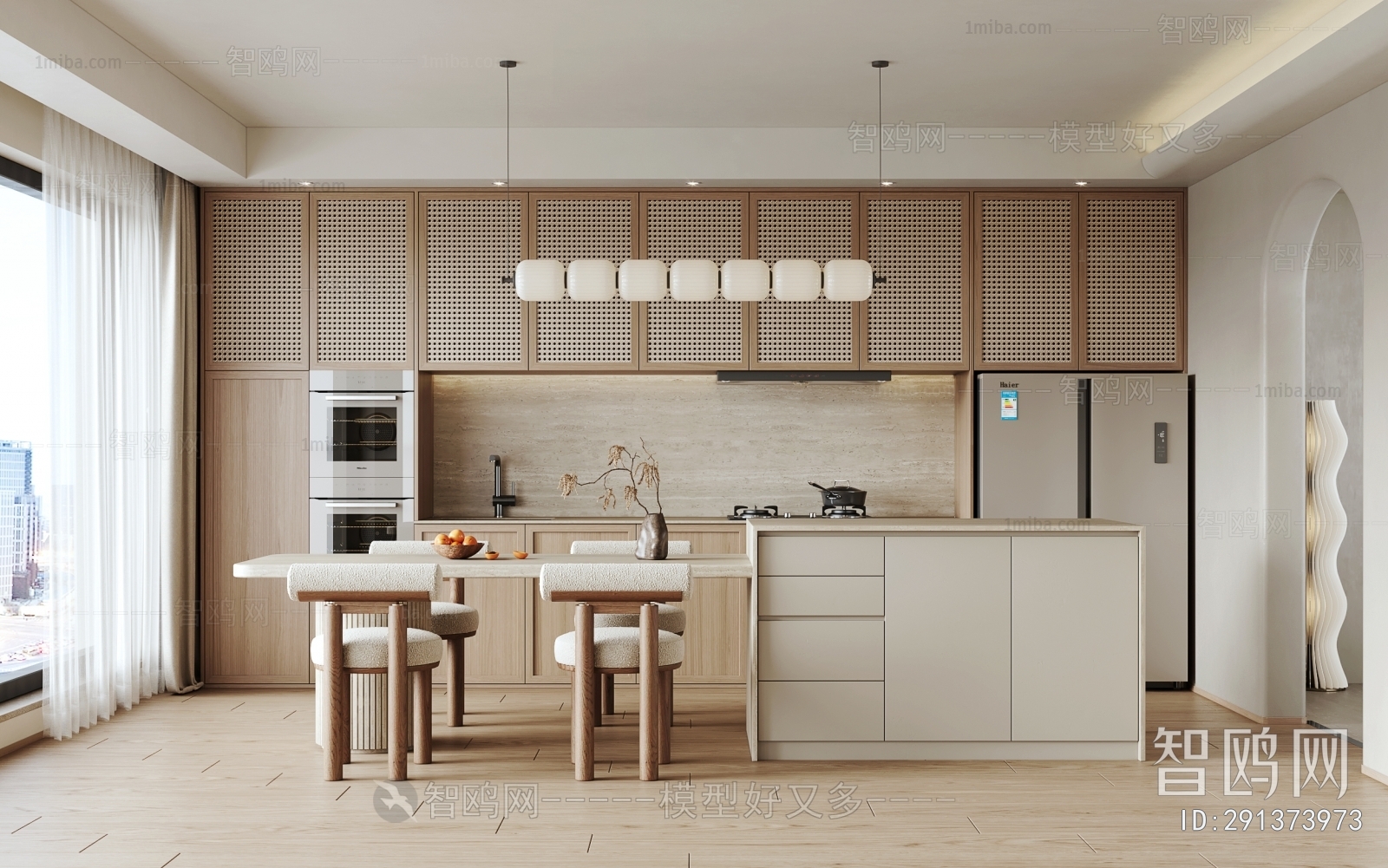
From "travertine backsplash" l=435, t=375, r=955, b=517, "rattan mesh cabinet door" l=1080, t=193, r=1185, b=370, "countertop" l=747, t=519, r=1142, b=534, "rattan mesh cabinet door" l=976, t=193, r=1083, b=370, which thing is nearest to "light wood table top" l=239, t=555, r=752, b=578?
"countertop" l=747, t=519, r=1142, b=534

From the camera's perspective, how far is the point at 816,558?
13.3 ft

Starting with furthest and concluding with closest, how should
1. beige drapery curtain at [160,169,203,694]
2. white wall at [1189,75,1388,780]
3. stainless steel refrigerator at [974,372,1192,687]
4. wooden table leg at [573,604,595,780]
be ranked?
A: stainless steel refrigerator at [974,372,1192,687]
beige drapery curtain at [160,169,203,694]
white wall at [1189,75,1388,780]
wooden table leg at [573,604,595,780]

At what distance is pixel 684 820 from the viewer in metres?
3.39

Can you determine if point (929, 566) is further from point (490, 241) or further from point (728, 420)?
point (490, 241)

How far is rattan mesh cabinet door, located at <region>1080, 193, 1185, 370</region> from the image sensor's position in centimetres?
549

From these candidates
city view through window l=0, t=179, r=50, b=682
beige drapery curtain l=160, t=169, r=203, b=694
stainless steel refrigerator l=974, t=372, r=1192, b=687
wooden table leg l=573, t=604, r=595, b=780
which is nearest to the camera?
wooden table leg l=573, t=604, r=595, b=780

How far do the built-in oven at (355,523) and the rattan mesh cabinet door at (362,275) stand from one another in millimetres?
749

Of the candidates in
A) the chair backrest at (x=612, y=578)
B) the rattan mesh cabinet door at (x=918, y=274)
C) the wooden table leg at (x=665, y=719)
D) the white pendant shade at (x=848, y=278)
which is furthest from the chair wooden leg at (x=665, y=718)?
the rattan mesh cabinet door at (x=918, y=274)

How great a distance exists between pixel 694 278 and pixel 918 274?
1935mm

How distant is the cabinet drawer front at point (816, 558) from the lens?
4043mm

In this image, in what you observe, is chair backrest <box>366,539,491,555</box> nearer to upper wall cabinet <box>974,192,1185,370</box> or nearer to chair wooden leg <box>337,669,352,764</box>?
chair wooden leg <box>337,669,352,764</box>

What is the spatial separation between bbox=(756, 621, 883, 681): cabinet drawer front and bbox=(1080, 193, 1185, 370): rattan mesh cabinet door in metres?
2.38

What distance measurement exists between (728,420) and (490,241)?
1.70 meters

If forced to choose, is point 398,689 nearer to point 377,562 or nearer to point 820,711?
point 377,562
